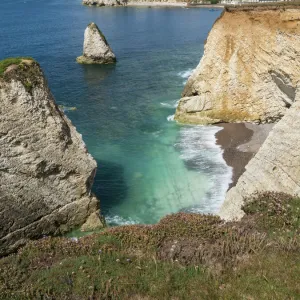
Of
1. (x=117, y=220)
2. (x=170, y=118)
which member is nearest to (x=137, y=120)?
(x=170, y=118)

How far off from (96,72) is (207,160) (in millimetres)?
32800

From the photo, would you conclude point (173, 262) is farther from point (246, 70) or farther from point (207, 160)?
point (246, 70)

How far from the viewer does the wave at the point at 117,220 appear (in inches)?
903

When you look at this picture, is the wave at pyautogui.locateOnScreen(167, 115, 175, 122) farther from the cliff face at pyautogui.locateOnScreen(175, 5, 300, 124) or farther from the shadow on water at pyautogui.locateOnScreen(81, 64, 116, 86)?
the shadow on water at pyautogui.locateOnScreen(81, 64, 116, 86)

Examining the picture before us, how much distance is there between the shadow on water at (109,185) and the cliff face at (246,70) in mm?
10923

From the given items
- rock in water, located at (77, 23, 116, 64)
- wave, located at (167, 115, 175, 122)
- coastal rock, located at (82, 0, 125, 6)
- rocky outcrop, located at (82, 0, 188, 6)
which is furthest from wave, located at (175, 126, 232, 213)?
rocky outcrop, located at (82, 0, 188, 6)

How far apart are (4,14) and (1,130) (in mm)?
118626

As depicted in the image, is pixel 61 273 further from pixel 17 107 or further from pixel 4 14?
pixel 4 14

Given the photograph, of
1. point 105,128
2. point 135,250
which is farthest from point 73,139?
point 105,128

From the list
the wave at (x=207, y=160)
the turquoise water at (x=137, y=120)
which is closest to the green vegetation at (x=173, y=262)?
the turquoise water at (x=137, y=120)

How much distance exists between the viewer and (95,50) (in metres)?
63.5

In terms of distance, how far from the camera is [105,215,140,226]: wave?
22.9 metres

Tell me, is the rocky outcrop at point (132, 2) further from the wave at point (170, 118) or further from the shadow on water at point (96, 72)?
the wave at point (170, 118)

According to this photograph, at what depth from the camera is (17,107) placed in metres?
18.5
